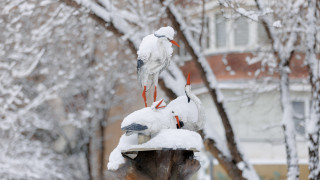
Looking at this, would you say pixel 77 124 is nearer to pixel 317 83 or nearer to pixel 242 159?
pixel 242 159

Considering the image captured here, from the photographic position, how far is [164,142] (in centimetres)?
455

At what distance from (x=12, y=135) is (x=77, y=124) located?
3724 millimetres

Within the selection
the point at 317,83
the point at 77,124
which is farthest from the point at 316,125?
the point at 77,124

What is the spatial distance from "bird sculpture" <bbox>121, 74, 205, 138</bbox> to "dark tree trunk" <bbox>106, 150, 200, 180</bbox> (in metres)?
0.29

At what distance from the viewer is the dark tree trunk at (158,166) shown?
493 cm

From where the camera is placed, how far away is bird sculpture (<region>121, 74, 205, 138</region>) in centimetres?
459

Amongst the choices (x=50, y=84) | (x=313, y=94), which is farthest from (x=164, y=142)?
(x=50, y=84)

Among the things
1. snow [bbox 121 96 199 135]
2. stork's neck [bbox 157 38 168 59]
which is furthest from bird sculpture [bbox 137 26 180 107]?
snow [bbox 121 96 199 135]

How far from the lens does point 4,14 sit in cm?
1128

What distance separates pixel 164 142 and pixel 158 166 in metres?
0.50

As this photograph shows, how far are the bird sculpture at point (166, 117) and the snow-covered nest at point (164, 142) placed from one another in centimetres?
9

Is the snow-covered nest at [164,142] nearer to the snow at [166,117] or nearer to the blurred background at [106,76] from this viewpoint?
the snow at [166,117]

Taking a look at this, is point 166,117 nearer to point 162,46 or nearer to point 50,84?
point 162,46

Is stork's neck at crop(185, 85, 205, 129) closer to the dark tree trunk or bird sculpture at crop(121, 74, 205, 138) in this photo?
bird sculpture at crop(121, 74, 205, 138)
